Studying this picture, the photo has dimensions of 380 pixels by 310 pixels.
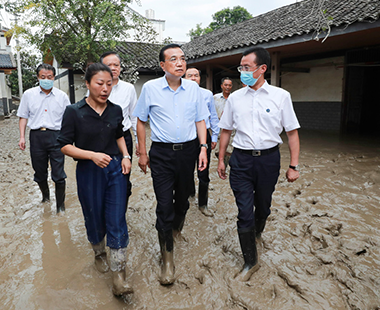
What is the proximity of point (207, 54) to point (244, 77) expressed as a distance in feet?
27.8

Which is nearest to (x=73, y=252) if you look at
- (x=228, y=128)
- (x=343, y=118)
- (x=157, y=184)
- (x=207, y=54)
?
(x=157, y=184)

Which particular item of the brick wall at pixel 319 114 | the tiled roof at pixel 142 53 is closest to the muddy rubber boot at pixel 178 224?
the brick wall at pixel 319 114

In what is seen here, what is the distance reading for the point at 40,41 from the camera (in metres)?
13.3

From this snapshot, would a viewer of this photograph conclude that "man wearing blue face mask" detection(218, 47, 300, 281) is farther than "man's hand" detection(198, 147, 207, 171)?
No

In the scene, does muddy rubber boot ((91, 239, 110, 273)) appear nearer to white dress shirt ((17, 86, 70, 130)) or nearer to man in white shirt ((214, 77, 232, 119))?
white dress shirt ((17, 86, 70, 130))

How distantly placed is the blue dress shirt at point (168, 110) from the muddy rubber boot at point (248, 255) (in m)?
0.99

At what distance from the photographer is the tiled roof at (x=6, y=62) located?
62.4 ft

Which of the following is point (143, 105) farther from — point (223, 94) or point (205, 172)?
point (223, 94)

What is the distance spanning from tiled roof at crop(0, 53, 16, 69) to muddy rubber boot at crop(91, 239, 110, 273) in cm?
2006

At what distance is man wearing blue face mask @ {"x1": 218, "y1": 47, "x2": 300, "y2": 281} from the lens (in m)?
2.68

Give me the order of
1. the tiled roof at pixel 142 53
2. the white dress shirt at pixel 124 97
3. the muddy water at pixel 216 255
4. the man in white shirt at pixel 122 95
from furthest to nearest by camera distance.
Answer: the tiled roof at pixel 142 53
the white dress shirt at pixel 124 97
the man in white shirt at pixel 122 95
the muddy water at pixel 216 255

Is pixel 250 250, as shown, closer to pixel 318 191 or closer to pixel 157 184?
pixel 157 184

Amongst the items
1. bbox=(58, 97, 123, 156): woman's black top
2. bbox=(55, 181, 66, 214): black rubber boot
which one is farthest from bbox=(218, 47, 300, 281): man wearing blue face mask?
bbox=(55, 181, 66, 214): black rubber boot

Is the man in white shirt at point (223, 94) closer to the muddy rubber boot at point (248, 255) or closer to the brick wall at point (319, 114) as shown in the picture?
the muddy rubber boot at point (248, 255)
